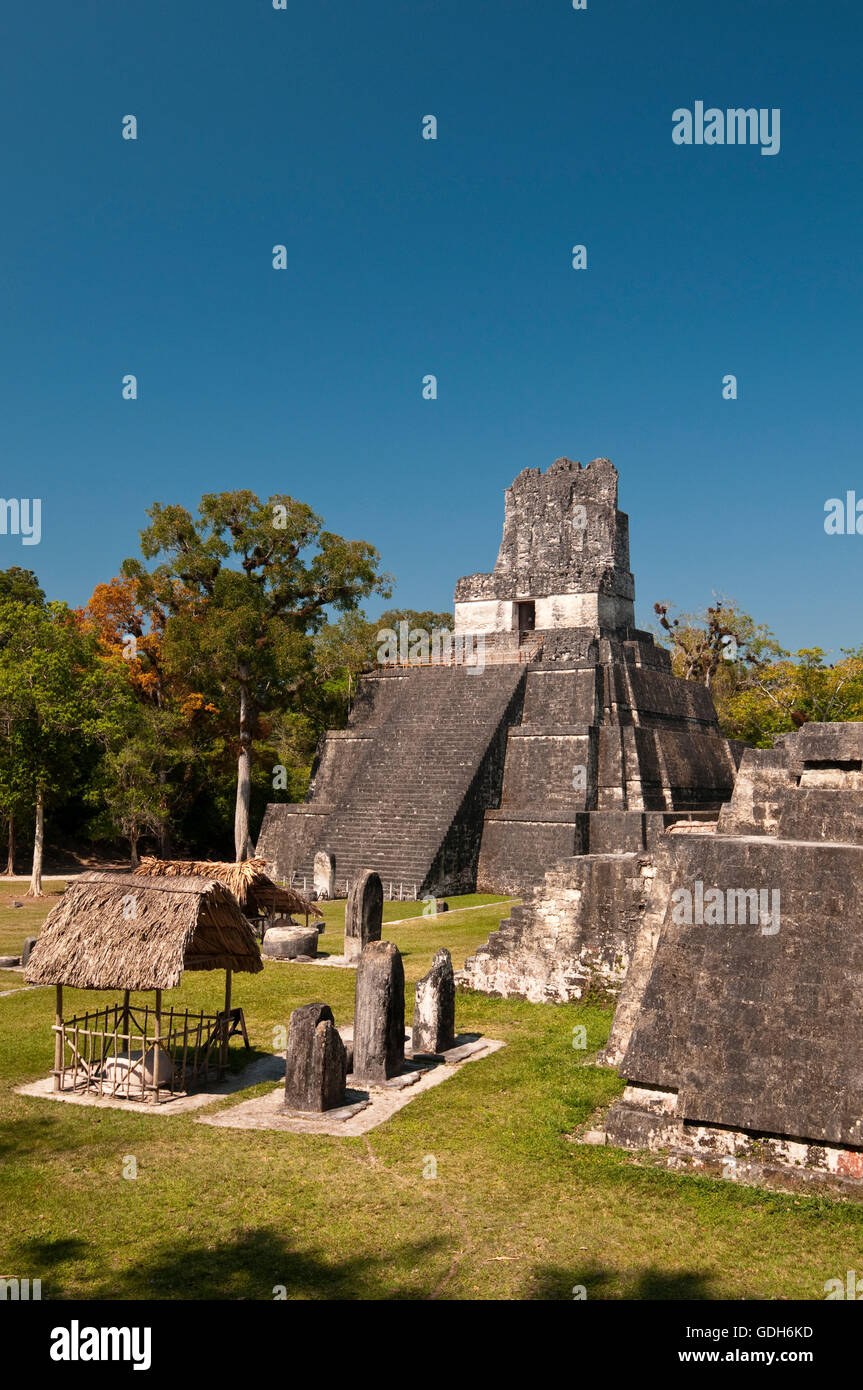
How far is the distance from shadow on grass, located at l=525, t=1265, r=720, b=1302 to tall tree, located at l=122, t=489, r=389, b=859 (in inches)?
912

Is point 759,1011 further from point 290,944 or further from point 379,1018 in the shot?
point 290,944

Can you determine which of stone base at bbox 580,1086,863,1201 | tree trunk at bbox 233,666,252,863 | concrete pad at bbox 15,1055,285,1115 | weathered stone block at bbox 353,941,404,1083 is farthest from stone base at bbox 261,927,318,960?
tree trunk at bbox 233,666,252,863

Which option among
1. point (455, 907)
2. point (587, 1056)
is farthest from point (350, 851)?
point (587, 1056)

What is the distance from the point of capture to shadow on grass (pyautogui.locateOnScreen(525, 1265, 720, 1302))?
16.2 ft

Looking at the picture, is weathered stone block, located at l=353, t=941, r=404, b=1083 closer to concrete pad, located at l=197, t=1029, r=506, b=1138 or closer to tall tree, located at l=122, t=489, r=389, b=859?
concrete pad, located at l=197, t=1029, r=506, b=1138

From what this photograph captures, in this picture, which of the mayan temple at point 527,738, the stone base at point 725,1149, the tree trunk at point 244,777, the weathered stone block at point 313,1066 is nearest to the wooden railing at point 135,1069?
the weathered stone block at point 313,1066

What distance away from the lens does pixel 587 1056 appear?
9.34m

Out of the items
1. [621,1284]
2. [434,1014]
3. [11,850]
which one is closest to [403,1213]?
[621,1284]

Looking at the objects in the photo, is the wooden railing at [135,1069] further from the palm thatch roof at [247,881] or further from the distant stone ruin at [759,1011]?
the palm thatch roof at [247,881]

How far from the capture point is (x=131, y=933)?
27.0 feet

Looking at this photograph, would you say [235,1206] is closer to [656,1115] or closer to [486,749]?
[656,1115]

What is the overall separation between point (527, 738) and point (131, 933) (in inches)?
677

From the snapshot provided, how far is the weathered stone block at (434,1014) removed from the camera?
9695mm
